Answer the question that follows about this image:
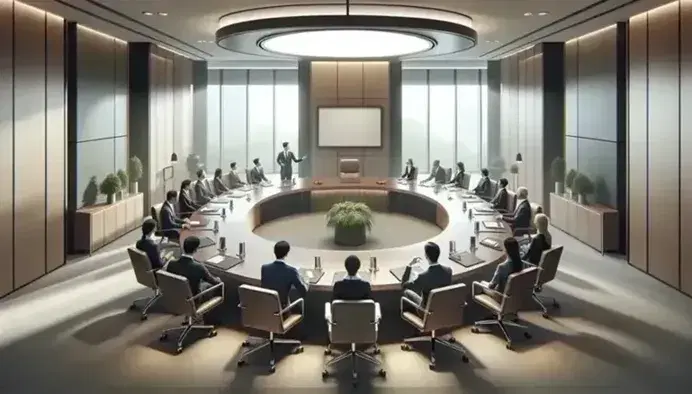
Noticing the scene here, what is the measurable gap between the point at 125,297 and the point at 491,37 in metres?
7.53

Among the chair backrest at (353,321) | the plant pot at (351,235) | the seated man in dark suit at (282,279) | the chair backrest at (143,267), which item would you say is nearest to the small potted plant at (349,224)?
the plant pot at (351,235)

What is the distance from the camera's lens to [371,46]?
8.30 m

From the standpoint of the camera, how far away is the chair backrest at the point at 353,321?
4.28 meters

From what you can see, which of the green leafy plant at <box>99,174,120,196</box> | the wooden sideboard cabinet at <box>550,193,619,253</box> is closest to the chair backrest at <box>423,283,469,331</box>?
the wooden sideboard cabinet at <box>550,193,619,253</box>

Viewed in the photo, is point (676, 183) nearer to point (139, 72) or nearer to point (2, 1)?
point (2, 1)

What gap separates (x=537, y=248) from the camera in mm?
5945

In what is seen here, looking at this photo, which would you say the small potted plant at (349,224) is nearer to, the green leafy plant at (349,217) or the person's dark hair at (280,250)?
the green leafy plant at (349,217)

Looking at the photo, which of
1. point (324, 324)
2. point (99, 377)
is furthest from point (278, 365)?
point (99, 377)

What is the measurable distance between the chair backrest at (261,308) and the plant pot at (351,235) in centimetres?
447

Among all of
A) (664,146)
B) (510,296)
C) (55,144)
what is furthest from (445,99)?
(510,296)

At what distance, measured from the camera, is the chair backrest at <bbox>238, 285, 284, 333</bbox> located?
4.44 meters

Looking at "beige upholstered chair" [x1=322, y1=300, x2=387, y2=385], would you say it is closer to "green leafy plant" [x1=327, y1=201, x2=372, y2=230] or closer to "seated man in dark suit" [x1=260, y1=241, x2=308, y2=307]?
"seated man in dark suit" [x1=260, y1=241, x2=308, y2=307]

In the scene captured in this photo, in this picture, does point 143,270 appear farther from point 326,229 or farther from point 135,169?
point 135,169

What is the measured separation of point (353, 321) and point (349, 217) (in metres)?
4.67
